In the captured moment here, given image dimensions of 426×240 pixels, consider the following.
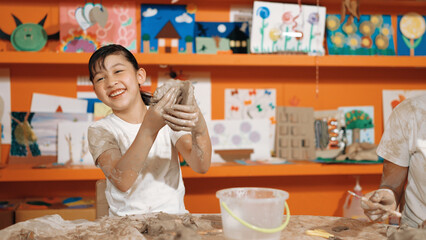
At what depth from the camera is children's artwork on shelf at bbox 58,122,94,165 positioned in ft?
7.43

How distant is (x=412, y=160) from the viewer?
128 centimetres

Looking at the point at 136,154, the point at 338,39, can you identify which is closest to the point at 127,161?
the point at 136,154

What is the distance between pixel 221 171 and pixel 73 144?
93 centimetres

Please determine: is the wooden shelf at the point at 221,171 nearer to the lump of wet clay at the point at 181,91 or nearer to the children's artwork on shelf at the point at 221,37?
the children's artwork on shelf at the point at 221,37

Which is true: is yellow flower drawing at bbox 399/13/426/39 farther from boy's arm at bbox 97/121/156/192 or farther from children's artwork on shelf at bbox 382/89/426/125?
boy's arm at bbox 97/121/156/192

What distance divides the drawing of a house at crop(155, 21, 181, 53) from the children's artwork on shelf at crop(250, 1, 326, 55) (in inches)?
19.5

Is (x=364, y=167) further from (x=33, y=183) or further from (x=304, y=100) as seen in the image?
(x=33, y=183)

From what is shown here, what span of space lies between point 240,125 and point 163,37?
76 centimetres

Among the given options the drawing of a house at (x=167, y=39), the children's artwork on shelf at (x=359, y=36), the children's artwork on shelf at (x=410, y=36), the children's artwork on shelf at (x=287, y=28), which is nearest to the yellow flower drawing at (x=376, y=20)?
the children's artwork on shelf at (x=359, y=36)

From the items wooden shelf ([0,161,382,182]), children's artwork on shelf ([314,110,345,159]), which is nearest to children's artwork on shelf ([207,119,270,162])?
wooden shelf ([0,161,382,182])

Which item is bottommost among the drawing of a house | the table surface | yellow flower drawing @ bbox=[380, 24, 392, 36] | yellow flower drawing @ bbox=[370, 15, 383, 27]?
the table surface

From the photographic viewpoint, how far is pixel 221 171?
2154mm

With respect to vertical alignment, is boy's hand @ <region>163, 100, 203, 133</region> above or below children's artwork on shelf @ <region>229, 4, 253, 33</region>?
below

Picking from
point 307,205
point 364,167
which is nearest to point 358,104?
point 364,167
